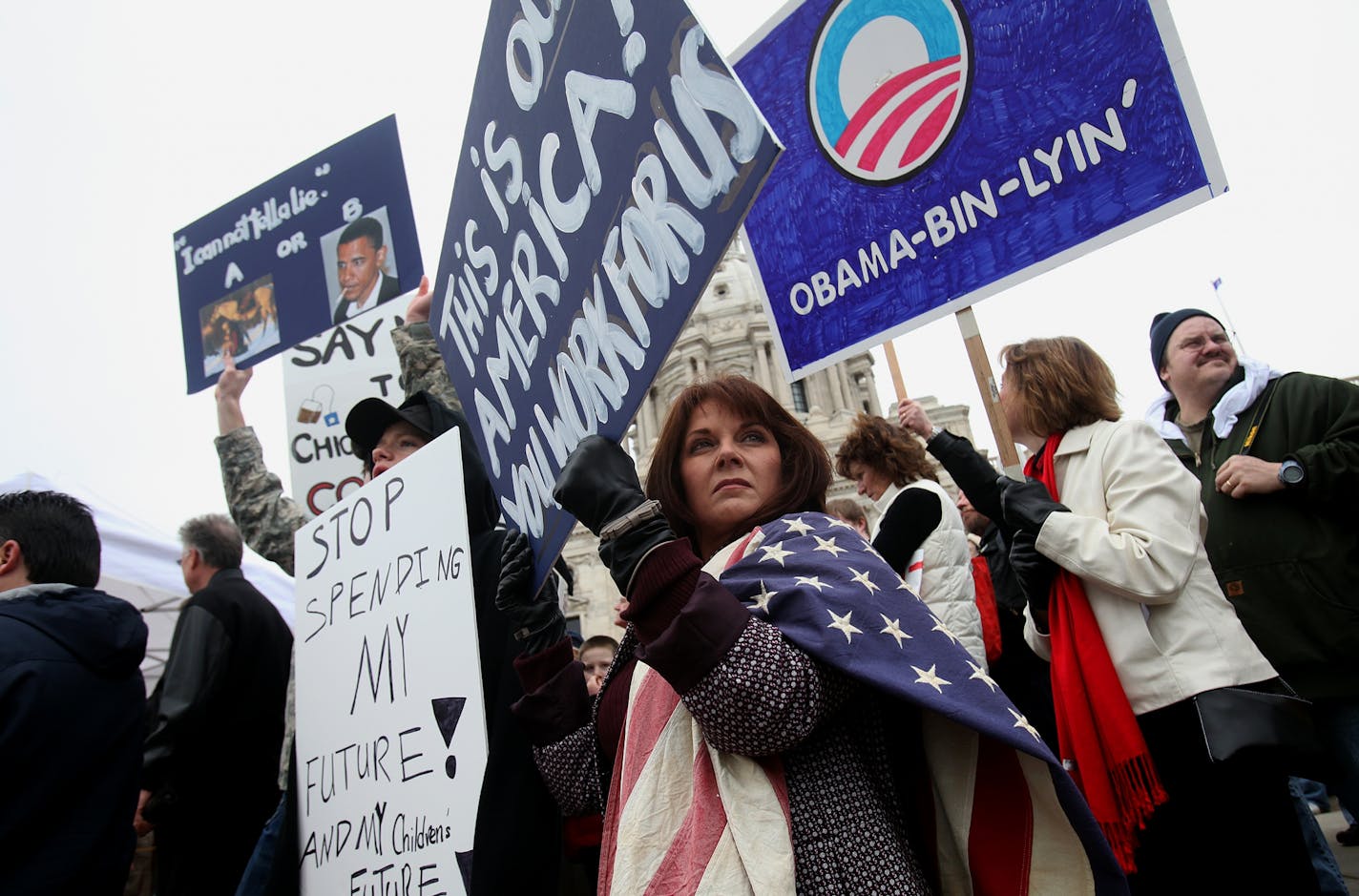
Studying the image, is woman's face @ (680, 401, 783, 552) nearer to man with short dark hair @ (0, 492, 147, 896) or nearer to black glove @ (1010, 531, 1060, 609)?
black glove @ (1010, 531, 1060, 609)

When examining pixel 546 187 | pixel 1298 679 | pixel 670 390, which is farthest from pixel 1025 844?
pixel 670 390

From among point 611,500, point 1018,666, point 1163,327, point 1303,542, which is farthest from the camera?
point 1018,666

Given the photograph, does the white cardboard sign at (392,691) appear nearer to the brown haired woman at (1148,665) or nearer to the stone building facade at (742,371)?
the brown haired woman at (1148,665)

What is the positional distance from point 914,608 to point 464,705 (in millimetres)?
1142

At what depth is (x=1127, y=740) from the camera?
2139mm

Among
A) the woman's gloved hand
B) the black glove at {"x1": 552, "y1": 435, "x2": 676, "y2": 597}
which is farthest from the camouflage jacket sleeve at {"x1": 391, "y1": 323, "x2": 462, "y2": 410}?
Answer: the woman's gloved hand

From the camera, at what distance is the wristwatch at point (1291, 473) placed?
2.50m

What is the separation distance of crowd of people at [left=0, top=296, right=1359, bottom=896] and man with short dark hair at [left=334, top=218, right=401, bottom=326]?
0.81 meters

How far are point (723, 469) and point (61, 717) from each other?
2271 mm

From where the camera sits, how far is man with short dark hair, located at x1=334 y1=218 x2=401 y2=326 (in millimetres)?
4426

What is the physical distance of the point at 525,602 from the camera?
2.01 meters

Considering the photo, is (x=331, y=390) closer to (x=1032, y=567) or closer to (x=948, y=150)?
(x=948, y=150)

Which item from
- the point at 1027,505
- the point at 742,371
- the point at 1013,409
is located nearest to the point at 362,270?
the point at 1013,409

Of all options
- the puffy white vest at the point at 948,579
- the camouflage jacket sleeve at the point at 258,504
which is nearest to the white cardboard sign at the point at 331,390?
the camouflage jacket sleeve at the point at 258,504
